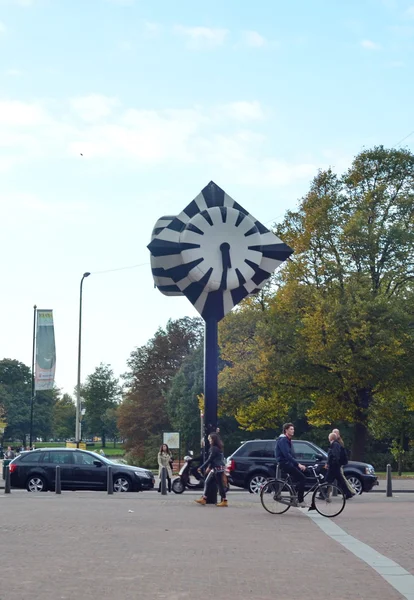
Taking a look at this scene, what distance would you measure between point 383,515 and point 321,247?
80.6ft

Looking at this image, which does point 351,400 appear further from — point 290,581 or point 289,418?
point 290,581

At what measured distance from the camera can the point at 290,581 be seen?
29.0ft

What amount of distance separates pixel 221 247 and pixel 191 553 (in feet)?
37.5

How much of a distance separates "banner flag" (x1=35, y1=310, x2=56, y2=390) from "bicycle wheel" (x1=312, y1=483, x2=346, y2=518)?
108ft

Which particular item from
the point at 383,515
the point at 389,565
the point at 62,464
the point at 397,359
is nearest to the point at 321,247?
the point at 397,359

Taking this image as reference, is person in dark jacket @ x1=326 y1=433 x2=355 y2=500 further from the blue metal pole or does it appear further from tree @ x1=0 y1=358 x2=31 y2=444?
tree @ x1=0 y1=358 x2=31 y2=444

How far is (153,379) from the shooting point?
81812 millimetres

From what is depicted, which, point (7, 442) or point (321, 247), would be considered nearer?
point (321, 247)

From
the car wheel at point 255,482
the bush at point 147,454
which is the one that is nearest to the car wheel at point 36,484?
the car wheel at point 255,482

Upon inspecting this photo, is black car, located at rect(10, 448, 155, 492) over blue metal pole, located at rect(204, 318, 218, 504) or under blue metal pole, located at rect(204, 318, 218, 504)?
under

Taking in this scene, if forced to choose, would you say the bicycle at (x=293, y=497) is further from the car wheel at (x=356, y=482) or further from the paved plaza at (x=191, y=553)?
the car wheel at (x=356, y=482)

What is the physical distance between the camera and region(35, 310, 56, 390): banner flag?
160ft

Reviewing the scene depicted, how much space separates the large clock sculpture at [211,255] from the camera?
2150 cm

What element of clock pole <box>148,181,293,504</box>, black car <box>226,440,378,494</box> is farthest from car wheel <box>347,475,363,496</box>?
clock pole <box>148,181,293,504</box>
